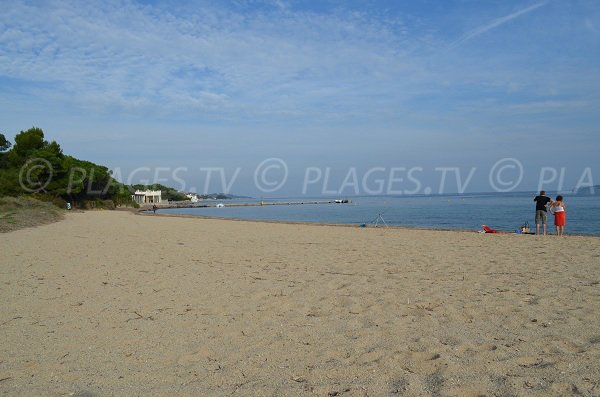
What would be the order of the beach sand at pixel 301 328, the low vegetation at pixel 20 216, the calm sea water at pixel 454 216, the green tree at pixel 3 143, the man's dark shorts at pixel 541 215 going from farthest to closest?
the green tree at pixel 3 143 < the calm sea water at pixel 454 216 < the low vegetation at pixel 20 216 < the man's dark shorts at pixel 541 215 < the beach sand at pixel 301 328

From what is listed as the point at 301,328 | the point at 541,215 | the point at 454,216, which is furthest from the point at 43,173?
the point at 301,328

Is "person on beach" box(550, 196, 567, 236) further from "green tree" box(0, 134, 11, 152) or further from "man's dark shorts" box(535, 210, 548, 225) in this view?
"green tree" box(0, 134, 11, 152)

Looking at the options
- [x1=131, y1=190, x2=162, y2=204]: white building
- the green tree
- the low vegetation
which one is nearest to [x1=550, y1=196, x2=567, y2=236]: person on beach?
the low vegetation

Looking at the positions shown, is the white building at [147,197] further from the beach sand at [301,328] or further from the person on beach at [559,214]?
the beach sand at [301,328]

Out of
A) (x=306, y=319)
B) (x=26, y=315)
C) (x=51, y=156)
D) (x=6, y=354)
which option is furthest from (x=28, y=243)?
(x=51, y=156)

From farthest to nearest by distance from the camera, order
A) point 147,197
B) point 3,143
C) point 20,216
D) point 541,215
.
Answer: point 147,197 → point 3,143 → point 20,216 → point 541,215

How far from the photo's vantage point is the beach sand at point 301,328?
10.3 ft

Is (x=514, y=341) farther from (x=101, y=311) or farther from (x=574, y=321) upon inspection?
(x=101, y=311)

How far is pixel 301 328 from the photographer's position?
445cm

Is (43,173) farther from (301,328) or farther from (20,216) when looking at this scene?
(301,328)

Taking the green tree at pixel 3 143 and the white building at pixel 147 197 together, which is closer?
the green tree at pixel 3 143

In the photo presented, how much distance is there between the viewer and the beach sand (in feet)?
10.3

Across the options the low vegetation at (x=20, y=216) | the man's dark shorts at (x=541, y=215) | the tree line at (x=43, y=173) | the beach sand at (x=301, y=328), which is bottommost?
the beach sand at (x=301, y=328)

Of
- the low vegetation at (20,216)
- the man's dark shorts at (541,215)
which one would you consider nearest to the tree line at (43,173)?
the low vegetation at (20,216)
